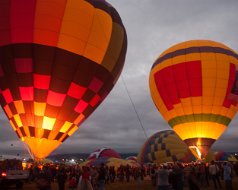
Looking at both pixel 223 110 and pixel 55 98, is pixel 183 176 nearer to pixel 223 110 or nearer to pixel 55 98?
pixel 55 98

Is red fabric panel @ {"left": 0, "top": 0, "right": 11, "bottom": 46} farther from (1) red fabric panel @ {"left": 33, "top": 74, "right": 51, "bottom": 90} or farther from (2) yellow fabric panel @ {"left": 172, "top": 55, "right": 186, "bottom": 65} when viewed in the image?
(2) yellow fabric panel @ {"left": 172, "top": 55, "right": 186, "bottom": 65}

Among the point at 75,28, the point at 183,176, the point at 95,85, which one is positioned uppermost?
the point at 75,28

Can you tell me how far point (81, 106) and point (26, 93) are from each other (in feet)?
8.16

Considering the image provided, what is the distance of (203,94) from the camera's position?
20906 mm

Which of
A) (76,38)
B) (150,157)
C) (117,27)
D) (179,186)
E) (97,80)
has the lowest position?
(179,186)

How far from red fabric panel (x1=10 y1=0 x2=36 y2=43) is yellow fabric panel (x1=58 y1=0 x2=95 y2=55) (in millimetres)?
1271

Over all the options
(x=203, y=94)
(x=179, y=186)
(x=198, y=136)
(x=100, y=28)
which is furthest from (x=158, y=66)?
(x=179, y=186)

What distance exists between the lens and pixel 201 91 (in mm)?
20938

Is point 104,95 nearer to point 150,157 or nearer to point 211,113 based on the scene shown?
point 211,113

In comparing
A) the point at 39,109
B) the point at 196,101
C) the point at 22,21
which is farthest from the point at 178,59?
the point at 22,21

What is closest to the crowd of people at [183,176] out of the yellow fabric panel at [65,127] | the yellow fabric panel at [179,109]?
the yellow fabric panel at [65,127]

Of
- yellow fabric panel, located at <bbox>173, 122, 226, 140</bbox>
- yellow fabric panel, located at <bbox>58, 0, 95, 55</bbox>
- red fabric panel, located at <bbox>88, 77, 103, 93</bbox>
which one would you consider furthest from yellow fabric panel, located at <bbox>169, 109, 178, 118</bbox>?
yellow fabric panel, located at <bbox>58, 0, 95, 55</bbox>

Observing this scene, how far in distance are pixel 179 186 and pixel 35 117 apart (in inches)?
269

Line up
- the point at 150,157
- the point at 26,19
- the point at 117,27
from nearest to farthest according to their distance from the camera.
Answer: the point at 26,19
the point at 117,27
the point at 150,157
